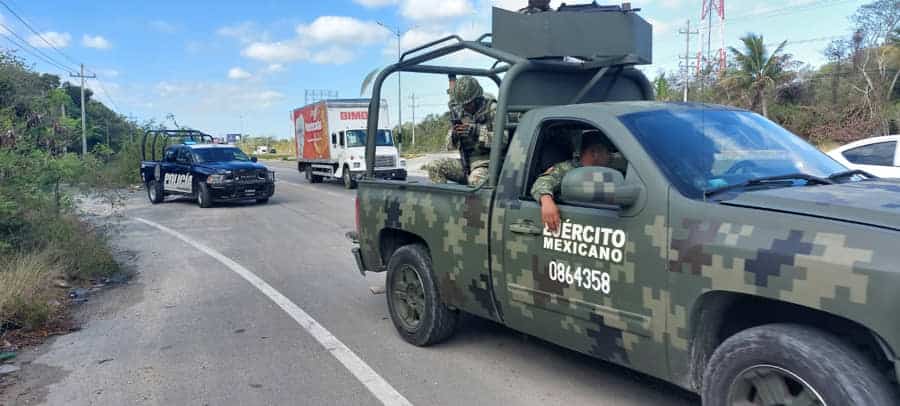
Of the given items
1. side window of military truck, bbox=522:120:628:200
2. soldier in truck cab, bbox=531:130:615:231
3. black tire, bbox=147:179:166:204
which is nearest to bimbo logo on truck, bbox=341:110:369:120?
black tire, bbox=147:179:166:204

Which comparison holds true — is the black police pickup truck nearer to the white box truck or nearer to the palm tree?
the white box truck

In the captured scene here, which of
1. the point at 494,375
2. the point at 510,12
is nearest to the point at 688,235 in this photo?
the point at 494,375

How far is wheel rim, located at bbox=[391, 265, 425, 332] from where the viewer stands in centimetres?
513

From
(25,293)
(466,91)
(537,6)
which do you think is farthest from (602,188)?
(25,293)

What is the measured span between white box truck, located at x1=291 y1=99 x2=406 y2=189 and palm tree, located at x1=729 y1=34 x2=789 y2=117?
20125mm

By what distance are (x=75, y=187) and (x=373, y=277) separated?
4.42 m

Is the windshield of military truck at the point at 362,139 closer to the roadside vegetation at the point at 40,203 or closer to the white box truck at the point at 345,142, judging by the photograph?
the white box truck at the point at 345,142

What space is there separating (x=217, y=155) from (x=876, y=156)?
15.5 m

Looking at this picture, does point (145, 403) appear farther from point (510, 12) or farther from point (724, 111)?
point (724, 111)

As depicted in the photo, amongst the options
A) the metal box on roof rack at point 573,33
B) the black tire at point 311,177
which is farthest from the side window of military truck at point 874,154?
the black tire at point 311,177

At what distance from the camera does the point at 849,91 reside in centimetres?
3312

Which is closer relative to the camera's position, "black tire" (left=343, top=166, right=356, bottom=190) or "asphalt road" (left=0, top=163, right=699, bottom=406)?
"asphalt road" (left=0, top=163, right=699, bottom=406)

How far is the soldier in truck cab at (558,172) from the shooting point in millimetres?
3682

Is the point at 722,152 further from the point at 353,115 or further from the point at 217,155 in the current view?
the point at 353,115
